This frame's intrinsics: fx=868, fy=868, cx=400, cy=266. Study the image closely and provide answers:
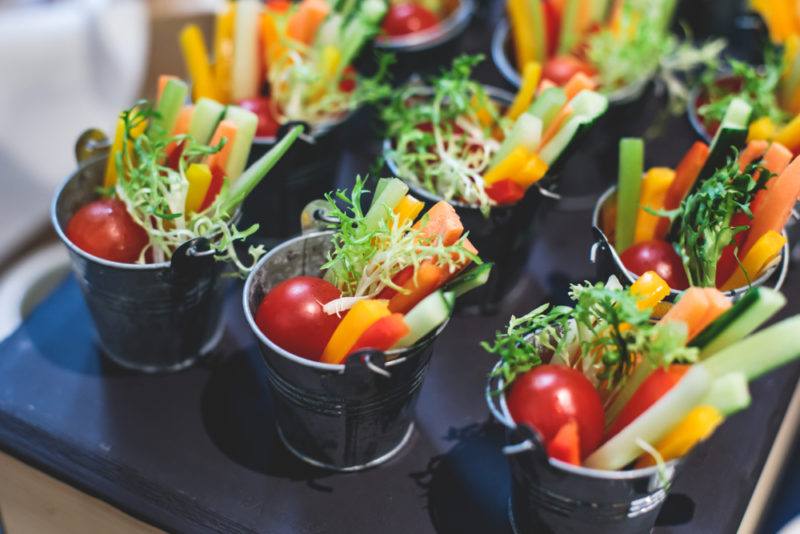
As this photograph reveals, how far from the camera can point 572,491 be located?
975mm

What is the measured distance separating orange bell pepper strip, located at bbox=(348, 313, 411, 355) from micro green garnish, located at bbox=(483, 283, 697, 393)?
105 mm

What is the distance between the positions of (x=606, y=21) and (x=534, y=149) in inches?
24.7

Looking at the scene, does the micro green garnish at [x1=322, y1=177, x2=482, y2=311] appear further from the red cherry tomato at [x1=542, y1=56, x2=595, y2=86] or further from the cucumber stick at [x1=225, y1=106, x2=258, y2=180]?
the red cherry tomato at [x1=542, y1=56, x2=595, y2=86]

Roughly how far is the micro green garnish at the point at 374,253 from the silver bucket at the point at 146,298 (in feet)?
0.62

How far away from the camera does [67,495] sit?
4.06 feet

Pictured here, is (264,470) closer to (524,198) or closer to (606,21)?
(524,198)

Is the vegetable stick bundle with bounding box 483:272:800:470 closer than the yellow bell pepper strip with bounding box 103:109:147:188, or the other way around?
the vegetable stick bundle with bounding box 483:272:800:470

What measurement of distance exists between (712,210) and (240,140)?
68cm

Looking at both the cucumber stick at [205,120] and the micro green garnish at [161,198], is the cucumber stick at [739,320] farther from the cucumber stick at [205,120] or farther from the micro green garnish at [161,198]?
the cucumber stick at [205,120]

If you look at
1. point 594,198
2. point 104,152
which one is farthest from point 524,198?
point 104,152

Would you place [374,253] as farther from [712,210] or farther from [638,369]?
[712,210]

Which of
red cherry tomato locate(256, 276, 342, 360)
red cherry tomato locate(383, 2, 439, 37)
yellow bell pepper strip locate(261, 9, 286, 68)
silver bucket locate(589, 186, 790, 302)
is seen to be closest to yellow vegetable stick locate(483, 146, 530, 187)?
silver bucket locate(589, 186, 790, 302)

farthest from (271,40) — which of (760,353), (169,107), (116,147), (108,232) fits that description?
(760,353)

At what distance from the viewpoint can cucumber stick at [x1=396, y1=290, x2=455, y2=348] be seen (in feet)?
3.31
